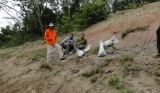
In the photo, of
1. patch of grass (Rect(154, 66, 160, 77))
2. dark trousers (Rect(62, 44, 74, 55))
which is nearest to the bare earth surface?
patch of grass (Rect(154, 66, 160, 77))

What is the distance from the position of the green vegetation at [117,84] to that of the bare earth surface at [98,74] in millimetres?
71

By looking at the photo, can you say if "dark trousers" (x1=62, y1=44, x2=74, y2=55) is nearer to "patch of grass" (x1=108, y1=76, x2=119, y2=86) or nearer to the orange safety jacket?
the orange safety jacket

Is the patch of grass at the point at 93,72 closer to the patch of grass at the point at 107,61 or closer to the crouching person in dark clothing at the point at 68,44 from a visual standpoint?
the patch of grass at the point at 107,61

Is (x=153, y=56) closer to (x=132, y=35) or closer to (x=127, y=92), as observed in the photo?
(x=127, y=92)

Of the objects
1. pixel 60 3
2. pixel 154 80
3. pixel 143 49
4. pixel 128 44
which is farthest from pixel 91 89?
pixel 60 3

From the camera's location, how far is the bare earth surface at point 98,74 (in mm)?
6480

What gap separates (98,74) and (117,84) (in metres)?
1.17

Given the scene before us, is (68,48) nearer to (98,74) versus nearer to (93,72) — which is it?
(93,72)

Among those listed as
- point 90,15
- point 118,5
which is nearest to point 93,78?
point 90,15

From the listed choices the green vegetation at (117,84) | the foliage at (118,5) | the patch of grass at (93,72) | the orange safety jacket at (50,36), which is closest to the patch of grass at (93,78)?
the patch of grass at (93,72)

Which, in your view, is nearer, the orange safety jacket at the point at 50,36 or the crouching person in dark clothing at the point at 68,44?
the orange safety jacket at the point at 50,36

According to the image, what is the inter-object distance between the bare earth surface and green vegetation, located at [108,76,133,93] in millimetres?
71

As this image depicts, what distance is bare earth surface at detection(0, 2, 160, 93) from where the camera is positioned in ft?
21.3

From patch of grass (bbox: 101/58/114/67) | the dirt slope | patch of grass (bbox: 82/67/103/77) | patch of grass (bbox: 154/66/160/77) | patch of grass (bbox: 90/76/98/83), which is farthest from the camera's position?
the dirt slope
